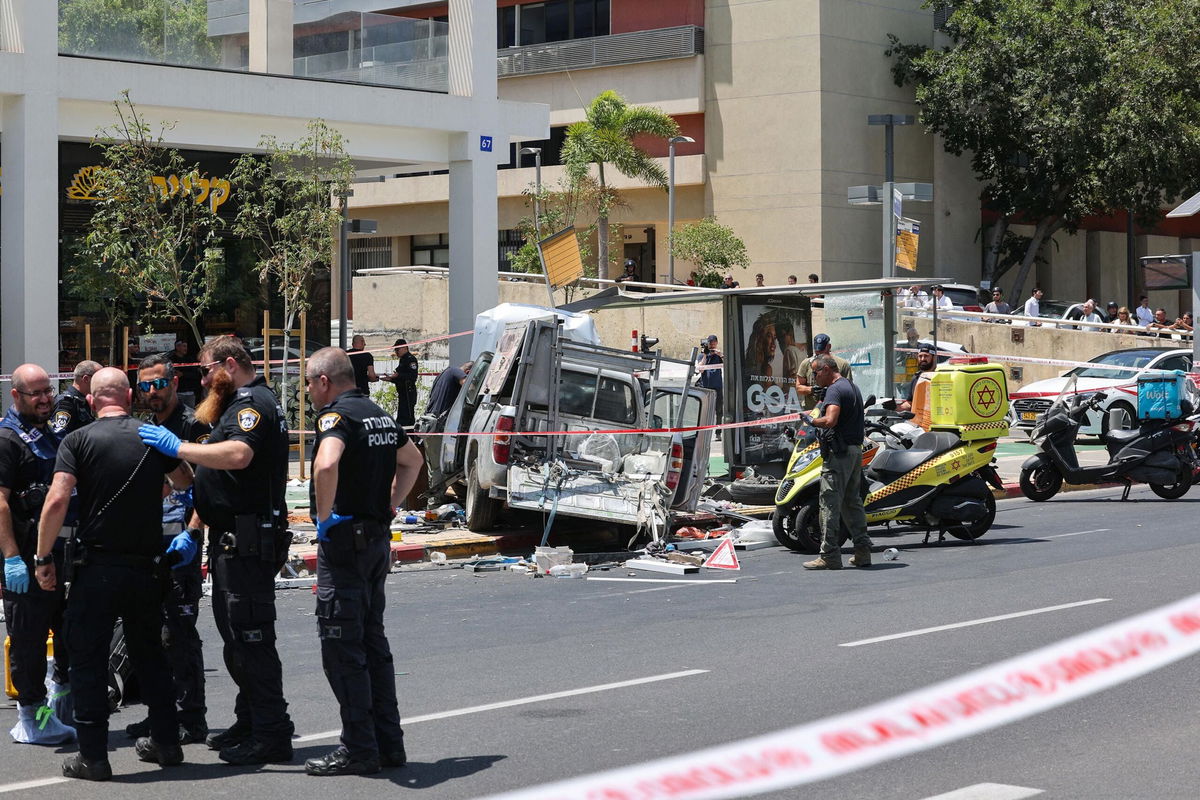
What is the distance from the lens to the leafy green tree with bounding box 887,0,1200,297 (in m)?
39.3

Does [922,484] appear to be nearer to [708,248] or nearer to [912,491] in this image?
[912,491]

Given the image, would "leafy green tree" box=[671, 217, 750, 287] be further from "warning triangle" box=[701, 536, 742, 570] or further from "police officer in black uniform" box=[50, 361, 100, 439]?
"police officer in black uniform" box=[50, 361, 100, 439]

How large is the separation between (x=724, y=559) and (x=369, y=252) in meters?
40.7

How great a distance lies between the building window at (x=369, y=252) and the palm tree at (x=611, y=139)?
38.8 ft

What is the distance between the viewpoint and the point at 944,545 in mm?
14367

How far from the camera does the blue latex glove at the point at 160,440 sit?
6543mm

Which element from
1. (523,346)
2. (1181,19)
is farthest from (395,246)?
(523,346)

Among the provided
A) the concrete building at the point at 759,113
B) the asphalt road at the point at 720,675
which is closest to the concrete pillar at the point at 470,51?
the asphalt road at the point at 720,675

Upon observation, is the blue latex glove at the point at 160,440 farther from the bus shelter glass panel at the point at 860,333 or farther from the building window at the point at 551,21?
the building window at the point at 551,21

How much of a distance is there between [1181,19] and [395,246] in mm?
25393

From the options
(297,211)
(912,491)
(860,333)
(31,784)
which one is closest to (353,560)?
(31,784)

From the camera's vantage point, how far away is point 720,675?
331 inches

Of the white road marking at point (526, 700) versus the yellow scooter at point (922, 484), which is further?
the yellow scooter at point (922, 484)

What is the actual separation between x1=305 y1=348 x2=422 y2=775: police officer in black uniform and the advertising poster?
38.7 feet
